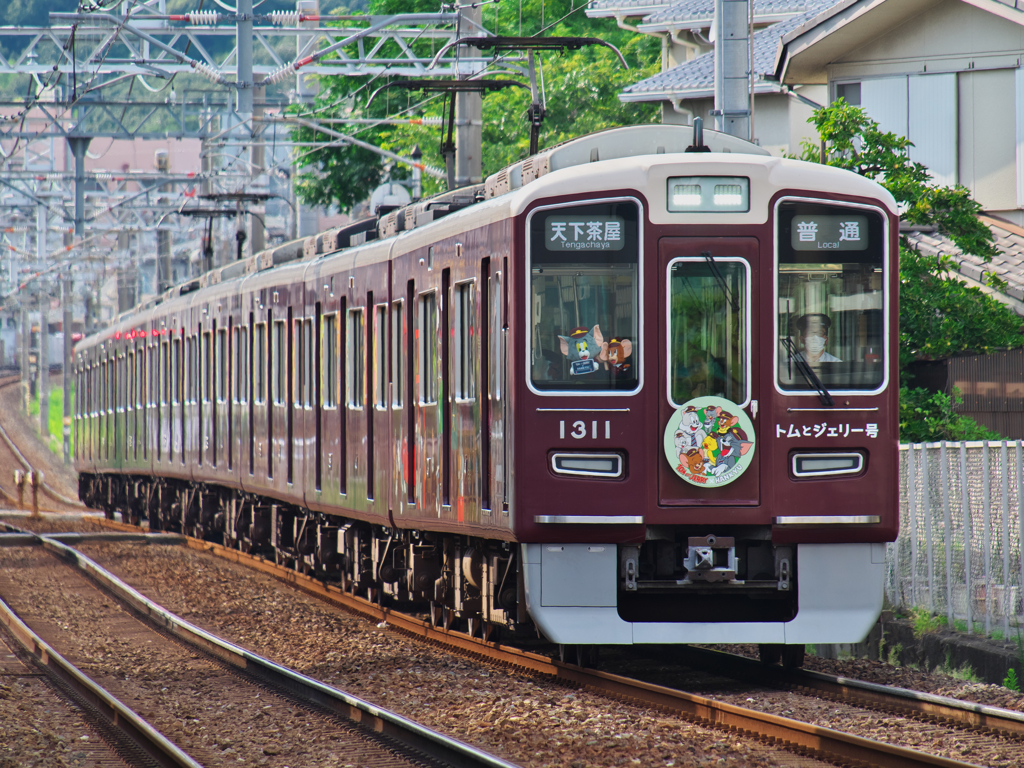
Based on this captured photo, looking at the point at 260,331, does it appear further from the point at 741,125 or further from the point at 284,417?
the point at 741,125

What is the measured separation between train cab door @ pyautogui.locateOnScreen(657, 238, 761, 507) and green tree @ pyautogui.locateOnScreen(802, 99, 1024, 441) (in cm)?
553

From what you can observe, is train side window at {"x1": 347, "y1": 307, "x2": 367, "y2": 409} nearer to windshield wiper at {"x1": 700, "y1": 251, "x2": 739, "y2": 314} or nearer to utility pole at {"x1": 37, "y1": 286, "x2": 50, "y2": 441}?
windshield wiper at {"x1": 700, "y1": 251, "x2": 739, "y2": 314}

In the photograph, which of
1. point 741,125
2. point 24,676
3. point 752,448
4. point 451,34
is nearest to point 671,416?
point 752,448

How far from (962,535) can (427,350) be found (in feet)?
12.1

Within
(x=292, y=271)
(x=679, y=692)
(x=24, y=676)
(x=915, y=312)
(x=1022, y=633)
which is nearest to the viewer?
(x=679, y=692)

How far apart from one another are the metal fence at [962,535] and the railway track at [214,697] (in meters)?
3.92

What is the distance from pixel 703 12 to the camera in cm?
2956

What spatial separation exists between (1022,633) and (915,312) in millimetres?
5393

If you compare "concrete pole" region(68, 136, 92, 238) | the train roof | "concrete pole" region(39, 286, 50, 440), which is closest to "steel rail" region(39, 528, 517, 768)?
the train roof

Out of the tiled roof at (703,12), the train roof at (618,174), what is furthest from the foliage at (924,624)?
the tiled roof at (703,12)

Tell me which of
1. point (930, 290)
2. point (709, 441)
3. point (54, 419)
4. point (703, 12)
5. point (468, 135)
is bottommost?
point (54, 419)

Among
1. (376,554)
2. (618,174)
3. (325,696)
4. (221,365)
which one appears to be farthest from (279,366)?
(618,174)

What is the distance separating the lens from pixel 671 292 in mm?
9109

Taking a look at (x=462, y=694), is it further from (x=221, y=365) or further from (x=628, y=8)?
(x=628, y=8)
